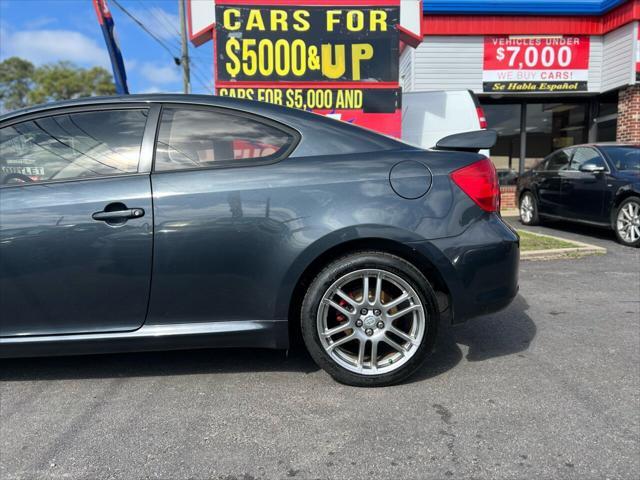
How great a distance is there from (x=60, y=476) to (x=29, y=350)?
0.86 metres

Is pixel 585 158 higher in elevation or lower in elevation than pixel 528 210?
higher

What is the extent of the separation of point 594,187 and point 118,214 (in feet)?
22.6

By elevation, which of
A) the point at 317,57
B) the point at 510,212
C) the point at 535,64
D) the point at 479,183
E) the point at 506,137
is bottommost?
the point at 510,212

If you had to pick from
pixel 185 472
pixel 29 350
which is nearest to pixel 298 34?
pixel 29 350

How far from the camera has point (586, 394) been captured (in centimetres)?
258

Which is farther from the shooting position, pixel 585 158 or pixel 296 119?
pixel 585 158

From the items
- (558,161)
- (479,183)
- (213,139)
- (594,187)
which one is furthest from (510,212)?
(213,139)

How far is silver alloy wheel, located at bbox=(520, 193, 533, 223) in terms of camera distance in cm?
887

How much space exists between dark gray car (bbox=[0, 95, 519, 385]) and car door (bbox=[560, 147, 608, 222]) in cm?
522

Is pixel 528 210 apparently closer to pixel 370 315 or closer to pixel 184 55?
pixel 370 315

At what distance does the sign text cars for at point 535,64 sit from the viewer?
11.1 metres

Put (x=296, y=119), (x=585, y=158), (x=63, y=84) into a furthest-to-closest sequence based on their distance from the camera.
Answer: (x=63, y=84) < (x=585, y=158) < (x=296, y=119)

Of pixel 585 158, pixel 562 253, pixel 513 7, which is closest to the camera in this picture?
pixel 562 253

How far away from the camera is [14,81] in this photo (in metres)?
57.8
